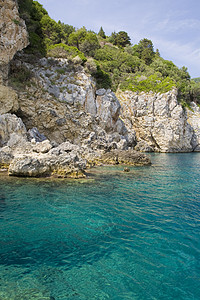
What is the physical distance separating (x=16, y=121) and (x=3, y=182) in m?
10.8

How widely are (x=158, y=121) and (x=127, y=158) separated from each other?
29726 mm

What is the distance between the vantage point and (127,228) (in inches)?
348

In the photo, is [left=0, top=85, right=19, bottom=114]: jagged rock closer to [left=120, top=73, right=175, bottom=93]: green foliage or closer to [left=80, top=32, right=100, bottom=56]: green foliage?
[left=120, top=73, right=175, bottom=93]: green foliage

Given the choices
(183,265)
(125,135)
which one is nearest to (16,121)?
(183,265)

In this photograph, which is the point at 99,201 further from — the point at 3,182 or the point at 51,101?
the point at 51,101

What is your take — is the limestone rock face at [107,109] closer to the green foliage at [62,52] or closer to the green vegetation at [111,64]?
the green vegetation at [111,64]

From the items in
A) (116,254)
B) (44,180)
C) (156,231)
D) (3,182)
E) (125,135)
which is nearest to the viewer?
(116,254)

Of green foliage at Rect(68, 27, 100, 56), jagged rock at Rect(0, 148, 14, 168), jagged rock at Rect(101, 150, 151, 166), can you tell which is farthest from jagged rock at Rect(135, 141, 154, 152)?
jagged rock at Rect(0, 148, 14, 168)

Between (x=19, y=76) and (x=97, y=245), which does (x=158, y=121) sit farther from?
(x=97, y=245)

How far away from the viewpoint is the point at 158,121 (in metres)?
54.9

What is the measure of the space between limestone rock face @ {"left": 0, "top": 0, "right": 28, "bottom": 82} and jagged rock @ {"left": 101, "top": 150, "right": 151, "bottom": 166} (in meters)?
18.1

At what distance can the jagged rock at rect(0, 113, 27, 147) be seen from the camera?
22.4m

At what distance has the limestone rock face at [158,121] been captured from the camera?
5375cm

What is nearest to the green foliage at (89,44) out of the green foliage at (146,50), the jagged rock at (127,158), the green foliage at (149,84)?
the green foliage at (149,84)
